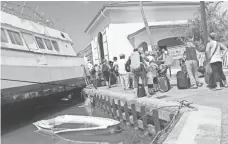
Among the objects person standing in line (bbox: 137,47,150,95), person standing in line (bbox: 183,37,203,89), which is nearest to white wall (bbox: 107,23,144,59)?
person standing in line (bbox: 183,37,203,89)

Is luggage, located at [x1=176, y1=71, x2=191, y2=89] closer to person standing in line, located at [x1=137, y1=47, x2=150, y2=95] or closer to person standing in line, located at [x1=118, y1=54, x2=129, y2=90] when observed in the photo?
person standing in line, located at [x1=137, y1=47, x2=150, y2=95]

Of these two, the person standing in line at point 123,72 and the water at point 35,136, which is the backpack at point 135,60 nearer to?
the water at point 35,136

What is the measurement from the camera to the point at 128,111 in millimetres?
7973

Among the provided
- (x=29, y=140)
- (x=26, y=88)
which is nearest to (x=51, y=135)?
(x=29, y=140)

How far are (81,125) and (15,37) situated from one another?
427cm

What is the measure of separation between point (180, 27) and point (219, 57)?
36.8 ft

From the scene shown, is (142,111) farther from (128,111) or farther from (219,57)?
(219,57)

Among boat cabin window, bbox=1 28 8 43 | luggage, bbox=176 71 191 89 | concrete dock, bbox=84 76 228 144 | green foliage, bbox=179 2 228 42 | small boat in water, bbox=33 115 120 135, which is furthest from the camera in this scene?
green foliage, bbox=179 2 228 42

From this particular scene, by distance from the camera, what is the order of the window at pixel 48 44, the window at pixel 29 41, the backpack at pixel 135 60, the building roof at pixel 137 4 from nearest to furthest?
the backpack at pixel 135 60
the window at pixel 29 41
the window at pixel 48 44
the building roof at pixel 137 4

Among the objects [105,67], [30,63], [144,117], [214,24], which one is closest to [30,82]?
[30,63]

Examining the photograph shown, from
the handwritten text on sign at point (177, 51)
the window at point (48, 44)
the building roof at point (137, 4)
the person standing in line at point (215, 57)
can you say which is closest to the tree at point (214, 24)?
the building roof at point (137, 4)

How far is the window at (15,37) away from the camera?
9082 millimetres

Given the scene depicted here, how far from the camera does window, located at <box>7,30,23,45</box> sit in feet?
29.8

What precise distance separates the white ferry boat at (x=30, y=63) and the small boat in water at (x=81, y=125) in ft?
4.78
